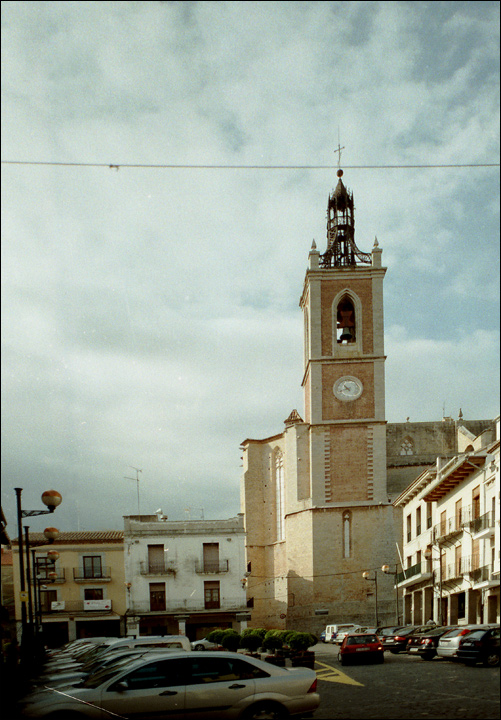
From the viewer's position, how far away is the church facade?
143 feet

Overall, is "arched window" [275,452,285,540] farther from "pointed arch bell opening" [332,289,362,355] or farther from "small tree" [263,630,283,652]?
"small tree" [263,630,283,652]

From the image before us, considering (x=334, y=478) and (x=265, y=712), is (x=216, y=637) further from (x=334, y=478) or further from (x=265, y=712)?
(x=334, y=478)

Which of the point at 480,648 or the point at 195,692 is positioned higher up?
the point at 195,692

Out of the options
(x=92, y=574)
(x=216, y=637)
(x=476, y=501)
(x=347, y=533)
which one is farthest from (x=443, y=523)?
(x=92, y=574)

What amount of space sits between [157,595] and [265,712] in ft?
110

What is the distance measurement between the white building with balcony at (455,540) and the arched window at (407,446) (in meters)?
14.7

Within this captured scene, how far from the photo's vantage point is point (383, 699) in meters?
7.98

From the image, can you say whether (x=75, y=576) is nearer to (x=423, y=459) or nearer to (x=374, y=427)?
(x=374, y=427)

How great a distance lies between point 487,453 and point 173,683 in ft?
59.3

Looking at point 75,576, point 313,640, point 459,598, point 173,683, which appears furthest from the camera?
point 75,576

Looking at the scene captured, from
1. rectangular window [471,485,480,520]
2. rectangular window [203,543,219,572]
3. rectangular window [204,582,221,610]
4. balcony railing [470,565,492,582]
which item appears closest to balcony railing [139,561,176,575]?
rectangular window [203,543,219,572]

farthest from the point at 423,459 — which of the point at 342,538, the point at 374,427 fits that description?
the point at 342,538

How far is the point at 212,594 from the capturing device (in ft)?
131

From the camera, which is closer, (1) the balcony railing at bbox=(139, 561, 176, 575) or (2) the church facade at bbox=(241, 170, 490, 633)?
(1) the balcony railing at bbox=(139, 561, 176, 575)
